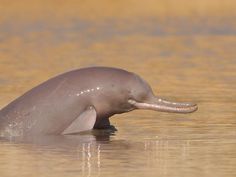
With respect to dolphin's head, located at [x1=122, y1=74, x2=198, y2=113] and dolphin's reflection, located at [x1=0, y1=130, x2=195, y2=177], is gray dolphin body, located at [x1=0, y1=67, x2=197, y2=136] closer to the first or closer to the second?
dolphin's head, located at [x1=122, y1=74, x2=198, y2=113]

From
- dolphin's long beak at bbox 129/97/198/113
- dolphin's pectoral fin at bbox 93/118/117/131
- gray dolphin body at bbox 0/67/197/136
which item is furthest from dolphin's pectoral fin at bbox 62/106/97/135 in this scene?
dolphin's long beak at bbox 129/97/198/113

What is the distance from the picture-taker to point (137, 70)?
23.9 meters

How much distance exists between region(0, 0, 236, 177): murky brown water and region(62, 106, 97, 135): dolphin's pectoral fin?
5.4 inches

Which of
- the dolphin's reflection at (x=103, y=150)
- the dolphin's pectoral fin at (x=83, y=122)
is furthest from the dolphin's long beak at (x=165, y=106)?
the dolphin's pectoral fin at (x=83, y=122)

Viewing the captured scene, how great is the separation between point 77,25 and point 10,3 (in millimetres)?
6116

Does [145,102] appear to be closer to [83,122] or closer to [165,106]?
[165,106]

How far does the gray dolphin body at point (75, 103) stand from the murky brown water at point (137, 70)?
0.26 metres

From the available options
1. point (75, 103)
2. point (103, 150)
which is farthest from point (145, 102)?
point (103, 150)

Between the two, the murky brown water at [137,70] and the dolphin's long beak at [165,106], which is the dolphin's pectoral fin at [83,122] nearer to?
the murky brown water at [137,70]

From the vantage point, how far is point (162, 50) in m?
28.2

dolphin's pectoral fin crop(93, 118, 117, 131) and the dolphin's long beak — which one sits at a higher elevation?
the dolphin's long beak

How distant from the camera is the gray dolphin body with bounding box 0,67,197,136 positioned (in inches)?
630

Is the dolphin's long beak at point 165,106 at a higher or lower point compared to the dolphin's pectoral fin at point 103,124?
higher

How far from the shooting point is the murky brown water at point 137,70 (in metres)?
14.1
